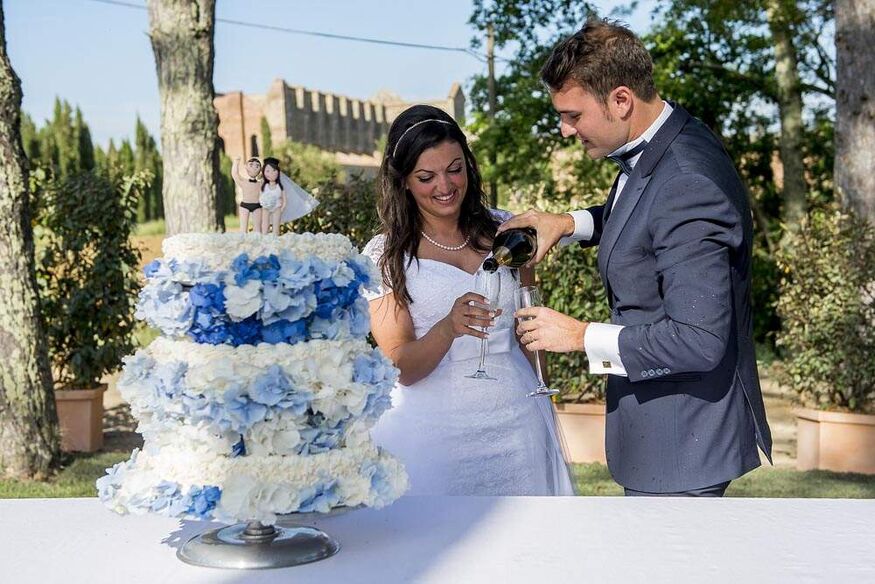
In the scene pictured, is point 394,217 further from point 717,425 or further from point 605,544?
point 605,544

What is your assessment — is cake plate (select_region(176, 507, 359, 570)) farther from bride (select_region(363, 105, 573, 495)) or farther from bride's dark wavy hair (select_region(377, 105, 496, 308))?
bride's dark wavy hair (select_region(377, 105, 496, 308))

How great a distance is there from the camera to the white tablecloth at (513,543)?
2027mm

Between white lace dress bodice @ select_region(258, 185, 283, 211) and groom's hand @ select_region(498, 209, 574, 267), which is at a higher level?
white lace dress bodice @ select_region(258, 185, 283, 211)

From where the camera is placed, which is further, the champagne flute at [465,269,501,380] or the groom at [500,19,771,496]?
the champagne flute at [465,269,501,380]

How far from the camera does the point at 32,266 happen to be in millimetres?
7254

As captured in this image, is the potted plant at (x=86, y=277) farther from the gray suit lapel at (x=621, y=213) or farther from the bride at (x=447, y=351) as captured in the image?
the gray suit lapel at (x=621, y=213)

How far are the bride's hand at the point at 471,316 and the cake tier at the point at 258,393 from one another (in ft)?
3.22

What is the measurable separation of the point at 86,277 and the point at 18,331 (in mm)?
1986

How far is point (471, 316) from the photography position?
10.1 ft

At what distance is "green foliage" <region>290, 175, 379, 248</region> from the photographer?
27.8 ft

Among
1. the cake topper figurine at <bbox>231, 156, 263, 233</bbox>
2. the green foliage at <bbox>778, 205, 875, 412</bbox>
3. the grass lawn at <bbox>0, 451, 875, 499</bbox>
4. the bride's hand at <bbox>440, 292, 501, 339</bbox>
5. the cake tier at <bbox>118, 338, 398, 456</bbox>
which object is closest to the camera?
the cake tier at <bbox>118, 338, 398, 456</bbox>

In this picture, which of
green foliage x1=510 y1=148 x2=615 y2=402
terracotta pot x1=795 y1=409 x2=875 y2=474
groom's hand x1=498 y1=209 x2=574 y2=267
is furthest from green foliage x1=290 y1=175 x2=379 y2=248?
groom's hand x1=498 y1=209 x2=574 y2=267

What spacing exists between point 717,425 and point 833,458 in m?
5.12

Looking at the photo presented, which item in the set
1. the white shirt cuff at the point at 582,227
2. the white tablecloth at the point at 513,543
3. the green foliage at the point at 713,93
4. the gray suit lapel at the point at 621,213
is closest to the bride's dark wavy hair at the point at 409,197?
the white shirt cuff at the point at 582,227
